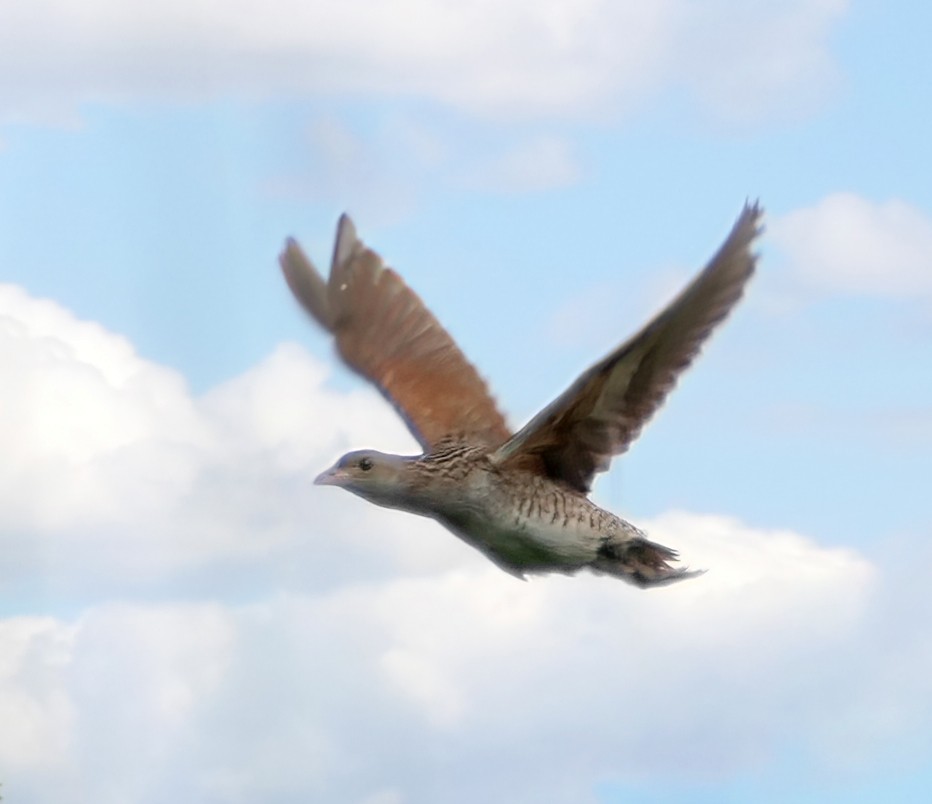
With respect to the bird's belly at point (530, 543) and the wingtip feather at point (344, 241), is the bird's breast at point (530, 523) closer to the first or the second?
the bird's belly at point (530, 543)

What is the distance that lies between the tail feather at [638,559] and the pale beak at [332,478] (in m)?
1.72

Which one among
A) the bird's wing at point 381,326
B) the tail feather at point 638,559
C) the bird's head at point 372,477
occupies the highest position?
the bird's wing at point 381,326

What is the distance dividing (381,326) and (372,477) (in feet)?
8.65

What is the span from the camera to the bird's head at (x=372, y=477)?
1291cm

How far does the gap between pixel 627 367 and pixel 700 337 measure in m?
0.48

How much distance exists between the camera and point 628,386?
40.4ft

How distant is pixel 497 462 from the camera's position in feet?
41.8

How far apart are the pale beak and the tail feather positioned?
67.8 inches

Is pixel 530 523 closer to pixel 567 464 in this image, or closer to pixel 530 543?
pixel 530 543

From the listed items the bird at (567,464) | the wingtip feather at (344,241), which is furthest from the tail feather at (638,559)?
the wingtip feather at (344,241)

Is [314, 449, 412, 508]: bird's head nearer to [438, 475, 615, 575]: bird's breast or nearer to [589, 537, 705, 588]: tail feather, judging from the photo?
[438, 475, 615, 575]: bird's breast

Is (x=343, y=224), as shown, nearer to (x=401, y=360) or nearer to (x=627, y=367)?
(x=401, y=360)

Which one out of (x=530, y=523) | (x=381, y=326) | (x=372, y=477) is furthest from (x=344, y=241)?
(x=530, y=523)

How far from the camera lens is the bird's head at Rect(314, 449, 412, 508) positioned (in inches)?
508
